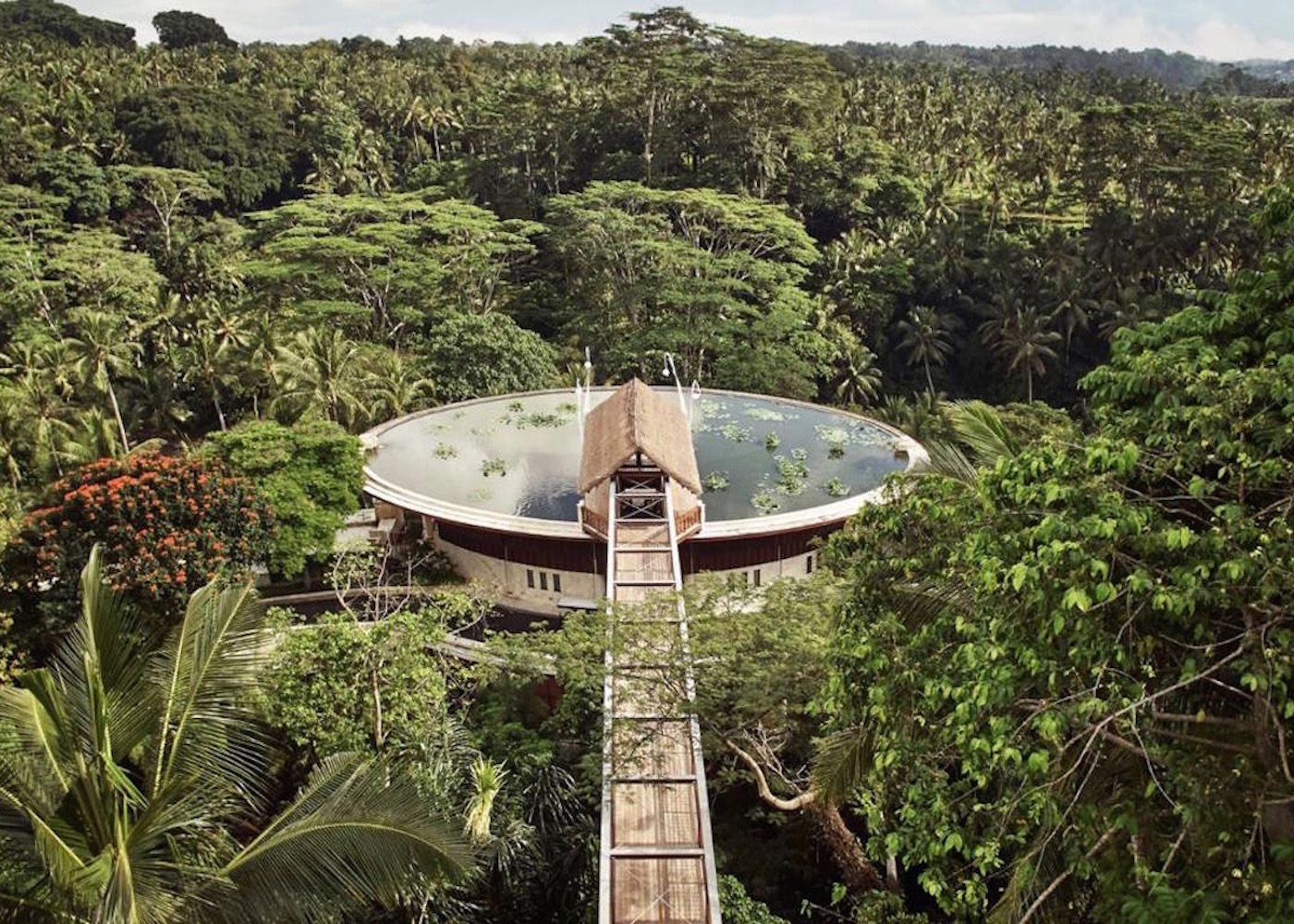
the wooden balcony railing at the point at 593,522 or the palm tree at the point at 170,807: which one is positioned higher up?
the palm tree at the point at 170,807

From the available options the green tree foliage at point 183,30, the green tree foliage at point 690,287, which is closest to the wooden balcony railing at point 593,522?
the green tree foliage at point 690,287

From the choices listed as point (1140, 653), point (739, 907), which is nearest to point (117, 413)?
point (739, 907)

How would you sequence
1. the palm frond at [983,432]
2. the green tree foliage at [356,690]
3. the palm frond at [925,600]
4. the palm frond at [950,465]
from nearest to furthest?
1. the palm frond at [925,600]
2. the palm frond at [950,465]
3. the palm frond at [983,432]
4. the green tree foliage at [356,690]

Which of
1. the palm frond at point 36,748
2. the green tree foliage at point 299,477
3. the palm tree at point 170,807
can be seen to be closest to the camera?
the palm tree at point 170,807

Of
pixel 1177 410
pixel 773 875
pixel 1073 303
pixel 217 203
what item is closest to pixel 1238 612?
pixel 1177 410

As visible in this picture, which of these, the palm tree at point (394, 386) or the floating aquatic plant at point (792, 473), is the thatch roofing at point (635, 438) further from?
the palm tree at point (394, 386)

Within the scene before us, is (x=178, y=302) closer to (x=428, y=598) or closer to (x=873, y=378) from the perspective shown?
(x=428, y=598)
